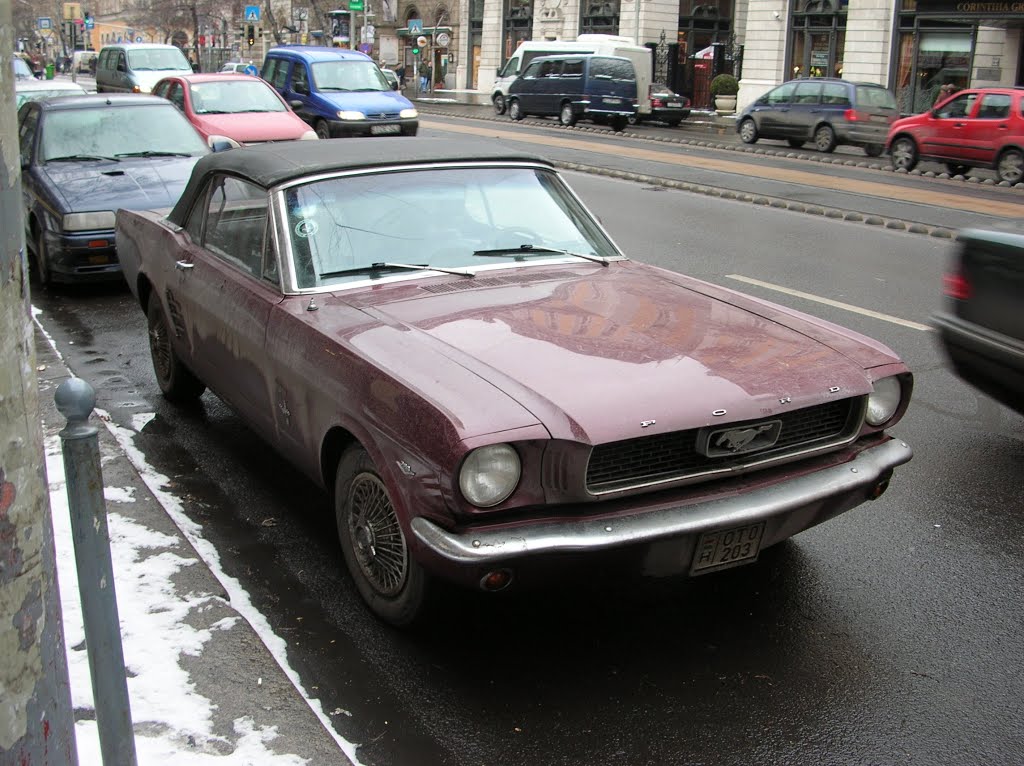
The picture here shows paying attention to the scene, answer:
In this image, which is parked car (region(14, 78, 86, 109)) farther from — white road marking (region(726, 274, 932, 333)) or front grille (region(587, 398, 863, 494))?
front grille (region(587, 398, 863, 494))

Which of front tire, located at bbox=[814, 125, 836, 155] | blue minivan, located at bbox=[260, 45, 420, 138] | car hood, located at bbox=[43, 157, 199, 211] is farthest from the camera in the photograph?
front tire, located at bbox=[814, 125, 836, 155]

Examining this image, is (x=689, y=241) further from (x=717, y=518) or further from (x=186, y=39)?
(x=186, y=39)

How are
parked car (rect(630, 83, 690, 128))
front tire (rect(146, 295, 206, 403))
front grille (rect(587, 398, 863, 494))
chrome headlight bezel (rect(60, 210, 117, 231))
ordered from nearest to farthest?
1. front grille (rect(587, 398, 863, 494))
2. front tire (rect(146, 295, 206, 403))
3. chrome headlight bezel (rect(60, 210, 117, 231))
4. parked car (rect(630, 83, 690, 128))

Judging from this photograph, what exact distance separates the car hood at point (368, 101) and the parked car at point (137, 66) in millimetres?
5394

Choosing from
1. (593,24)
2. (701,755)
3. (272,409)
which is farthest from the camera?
(593,24)

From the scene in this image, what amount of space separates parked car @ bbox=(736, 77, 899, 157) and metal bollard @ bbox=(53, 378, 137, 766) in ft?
81.4

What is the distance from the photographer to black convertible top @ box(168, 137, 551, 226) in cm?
490

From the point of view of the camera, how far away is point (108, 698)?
2.62 m

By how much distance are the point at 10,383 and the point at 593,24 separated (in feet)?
163

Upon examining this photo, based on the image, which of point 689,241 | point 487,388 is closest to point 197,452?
point 487,388

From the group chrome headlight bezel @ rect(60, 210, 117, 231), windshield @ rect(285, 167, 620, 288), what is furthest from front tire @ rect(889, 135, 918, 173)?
windshield @ rect(285, 167, 620, 288)

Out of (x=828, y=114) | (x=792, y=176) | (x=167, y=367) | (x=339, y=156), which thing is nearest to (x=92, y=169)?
(x=167, y=367)

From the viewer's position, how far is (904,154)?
22562 mm

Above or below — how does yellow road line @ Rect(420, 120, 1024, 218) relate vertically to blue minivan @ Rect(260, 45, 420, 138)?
below
